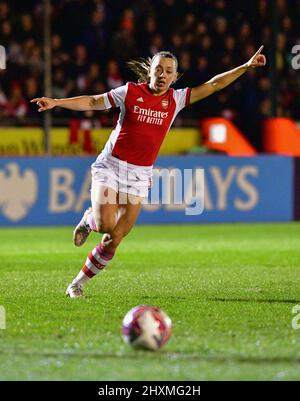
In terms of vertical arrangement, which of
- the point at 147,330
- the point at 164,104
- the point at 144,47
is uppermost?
the point at 144,47

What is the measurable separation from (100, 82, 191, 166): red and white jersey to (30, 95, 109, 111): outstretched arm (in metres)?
0.09

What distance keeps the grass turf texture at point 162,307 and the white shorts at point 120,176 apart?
3.26 feet

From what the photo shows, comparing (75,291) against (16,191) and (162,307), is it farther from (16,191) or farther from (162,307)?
(16,191)

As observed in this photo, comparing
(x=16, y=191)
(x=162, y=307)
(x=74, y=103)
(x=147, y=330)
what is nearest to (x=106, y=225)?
(x=162, y=307)

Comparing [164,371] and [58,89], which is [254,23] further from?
[164,371]

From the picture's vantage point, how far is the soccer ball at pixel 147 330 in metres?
6.90

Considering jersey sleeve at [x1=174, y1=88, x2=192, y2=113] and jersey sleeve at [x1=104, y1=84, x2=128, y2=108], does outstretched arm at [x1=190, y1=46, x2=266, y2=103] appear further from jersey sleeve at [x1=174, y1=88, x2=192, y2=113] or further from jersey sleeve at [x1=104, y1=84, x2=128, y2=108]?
jersey sleeve at [x1=104, y1=84, x2=128, y2=108]

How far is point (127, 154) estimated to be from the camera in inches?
379

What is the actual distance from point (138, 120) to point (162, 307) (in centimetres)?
173

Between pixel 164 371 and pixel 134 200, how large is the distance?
11.3 feet

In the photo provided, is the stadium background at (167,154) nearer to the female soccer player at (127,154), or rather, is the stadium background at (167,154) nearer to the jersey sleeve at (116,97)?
the female soccer player at (127,154)

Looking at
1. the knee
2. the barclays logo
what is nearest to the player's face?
the knee
